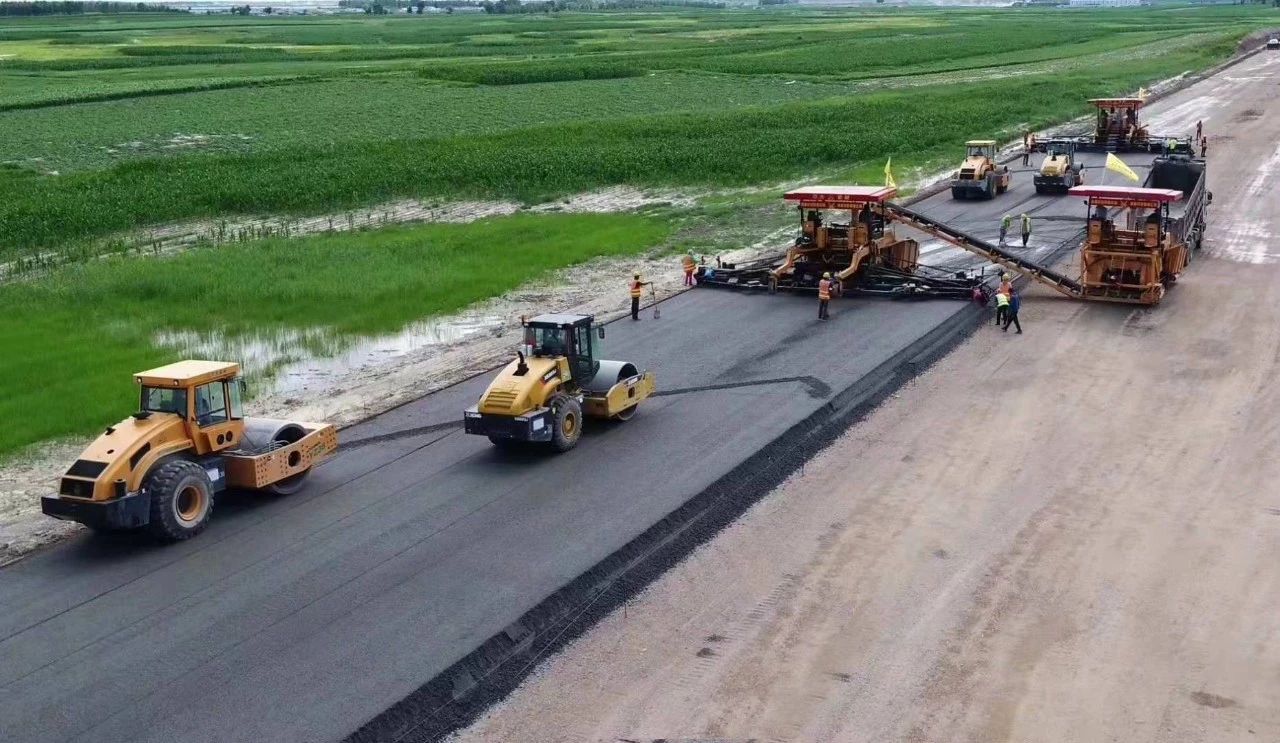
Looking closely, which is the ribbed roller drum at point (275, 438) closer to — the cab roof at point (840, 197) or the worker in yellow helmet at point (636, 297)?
the worker in yellow helmet at point (636, 297)

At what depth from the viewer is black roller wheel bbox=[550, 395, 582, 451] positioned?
21.6m

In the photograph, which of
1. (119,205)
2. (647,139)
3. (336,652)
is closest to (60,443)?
(336,652)

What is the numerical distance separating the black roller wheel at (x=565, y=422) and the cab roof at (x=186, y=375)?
5.10 m

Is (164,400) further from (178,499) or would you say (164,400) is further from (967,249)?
(967,249)

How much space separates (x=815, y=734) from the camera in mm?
13648

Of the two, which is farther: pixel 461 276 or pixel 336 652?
pixel 461 276

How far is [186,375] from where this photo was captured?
1861cm

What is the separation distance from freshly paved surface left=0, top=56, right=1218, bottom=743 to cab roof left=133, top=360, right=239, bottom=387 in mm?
2077

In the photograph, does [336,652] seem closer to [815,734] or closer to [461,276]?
[815,734]

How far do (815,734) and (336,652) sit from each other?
5.40m

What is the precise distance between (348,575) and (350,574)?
0.04 meters

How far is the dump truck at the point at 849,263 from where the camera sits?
3284 cm

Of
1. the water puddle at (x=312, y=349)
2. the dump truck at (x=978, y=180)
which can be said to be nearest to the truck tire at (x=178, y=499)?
the water puddle at (x=312, y=349)

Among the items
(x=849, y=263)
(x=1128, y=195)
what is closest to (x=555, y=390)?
(x=849, y=263)
